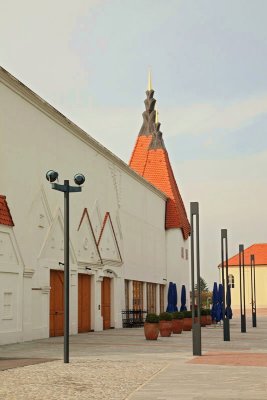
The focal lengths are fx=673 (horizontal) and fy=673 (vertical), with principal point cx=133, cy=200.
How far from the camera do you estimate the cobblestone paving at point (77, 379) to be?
10406 millimetres

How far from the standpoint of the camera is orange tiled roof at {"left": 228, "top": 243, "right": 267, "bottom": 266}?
281 feet

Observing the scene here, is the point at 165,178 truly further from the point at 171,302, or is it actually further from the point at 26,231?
the point at 26,231

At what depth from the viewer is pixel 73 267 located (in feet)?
93.8

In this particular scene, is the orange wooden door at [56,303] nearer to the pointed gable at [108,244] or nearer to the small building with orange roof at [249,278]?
the pointed gable at [108,244]

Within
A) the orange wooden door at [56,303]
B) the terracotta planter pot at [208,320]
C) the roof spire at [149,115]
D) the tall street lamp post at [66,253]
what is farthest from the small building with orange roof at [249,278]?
the tall street lamp post at [66,253]

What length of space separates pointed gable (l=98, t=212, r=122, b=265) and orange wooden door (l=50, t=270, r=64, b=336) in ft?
18.1

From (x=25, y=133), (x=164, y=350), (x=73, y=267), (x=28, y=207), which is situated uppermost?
(x=25, y=133)

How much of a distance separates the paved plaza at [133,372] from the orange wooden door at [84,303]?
340 inches

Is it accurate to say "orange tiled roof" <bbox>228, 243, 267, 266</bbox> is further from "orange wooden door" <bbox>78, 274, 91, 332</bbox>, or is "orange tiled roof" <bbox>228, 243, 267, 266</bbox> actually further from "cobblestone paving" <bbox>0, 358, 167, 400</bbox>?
"cobblestone paving" <bbox>0, 358, 167, 400</bbox>

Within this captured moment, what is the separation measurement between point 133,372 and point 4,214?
34.6 feet

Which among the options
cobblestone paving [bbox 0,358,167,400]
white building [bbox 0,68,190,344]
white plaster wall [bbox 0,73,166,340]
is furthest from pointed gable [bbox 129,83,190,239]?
cobblestone paving [bbox 0,358,167,400]

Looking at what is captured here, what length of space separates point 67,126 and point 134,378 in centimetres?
1771

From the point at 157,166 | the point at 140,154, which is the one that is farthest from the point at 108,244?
the point at 140,154

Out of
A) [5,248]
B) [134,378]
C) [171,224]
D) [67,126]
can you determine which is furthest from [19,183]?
[171,224]
